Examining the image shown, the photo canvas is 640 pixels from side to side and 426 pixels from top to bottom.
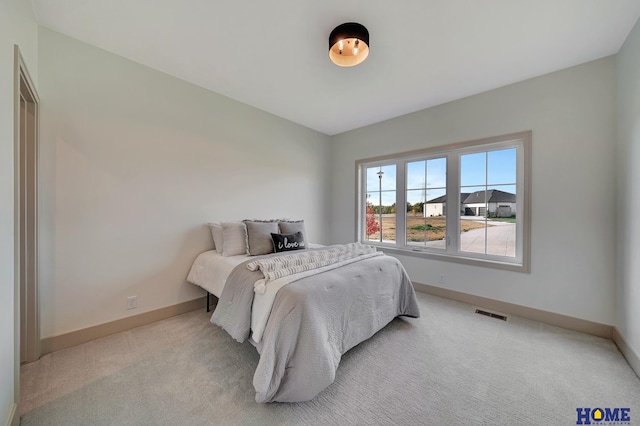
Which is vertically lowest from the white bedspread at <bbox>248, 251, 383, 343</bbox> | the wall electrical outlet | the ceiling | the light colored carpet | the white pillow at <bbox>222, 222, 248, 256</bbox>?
the light colored carpet

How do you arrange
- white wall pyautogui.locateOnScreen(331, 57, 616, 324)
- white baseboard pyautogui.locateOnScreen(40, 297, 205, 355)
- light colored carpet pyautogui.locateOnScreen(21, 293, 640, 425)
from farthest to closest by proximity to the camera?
1. white wall pyautogui.locateOnScreen(331, 57, 616, 324)
2. white baseboard pyautogui.locateOnScreen(40, 297, 205, 355)
3. light colored carpet pyautogui.locateOnScreen(21, 293, 640, 425)

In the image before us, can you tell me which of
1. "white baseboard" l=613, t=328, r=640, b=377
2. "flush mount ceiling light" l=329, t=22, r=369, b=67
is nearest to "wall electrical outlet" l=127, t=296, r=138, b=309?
"flush mount ceiling light" l=329, t=22, r=369, b=67

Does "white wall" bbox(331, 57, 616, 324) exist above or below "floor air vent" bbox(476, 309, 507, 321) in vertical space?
above

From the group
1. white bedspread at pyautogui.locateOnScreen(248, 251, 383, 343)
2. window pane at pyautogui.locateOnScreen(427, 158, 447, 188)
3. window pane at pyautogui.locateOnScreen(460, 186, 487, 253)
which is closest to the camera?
white bedspread at pyautogui.locateOnScreen(248, 251, 383, 343)

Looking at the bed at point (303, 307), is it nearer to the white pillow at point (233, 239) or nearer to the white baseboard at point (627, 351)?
the white pillow at point (233, 239)

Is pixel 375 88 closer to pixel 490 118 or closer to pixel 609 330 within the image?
pixel 490 118

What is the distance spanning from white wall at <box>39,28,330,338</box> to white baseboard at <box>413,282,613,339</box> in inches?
114

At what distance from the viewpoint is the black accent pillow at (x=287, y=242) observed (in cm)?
271

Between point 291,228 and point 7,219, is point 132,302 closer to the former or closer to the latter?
point 7,219

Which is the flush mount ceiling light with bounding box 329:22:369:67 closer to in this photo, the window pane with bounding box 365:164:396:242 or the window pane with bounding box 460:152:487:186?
the window pane with bounding box 460:152:487:186

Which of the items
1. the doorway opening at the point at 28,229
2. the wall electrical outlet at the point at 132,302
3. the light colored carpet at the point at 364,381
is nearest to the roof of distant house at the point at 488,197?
the light colored carpet at the point at 364,381

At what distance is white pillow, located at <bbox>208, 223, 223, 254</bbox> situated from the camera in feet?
8.56

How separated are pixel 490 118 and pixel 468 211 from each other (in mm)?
1137

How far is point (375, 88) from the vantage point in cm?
271
